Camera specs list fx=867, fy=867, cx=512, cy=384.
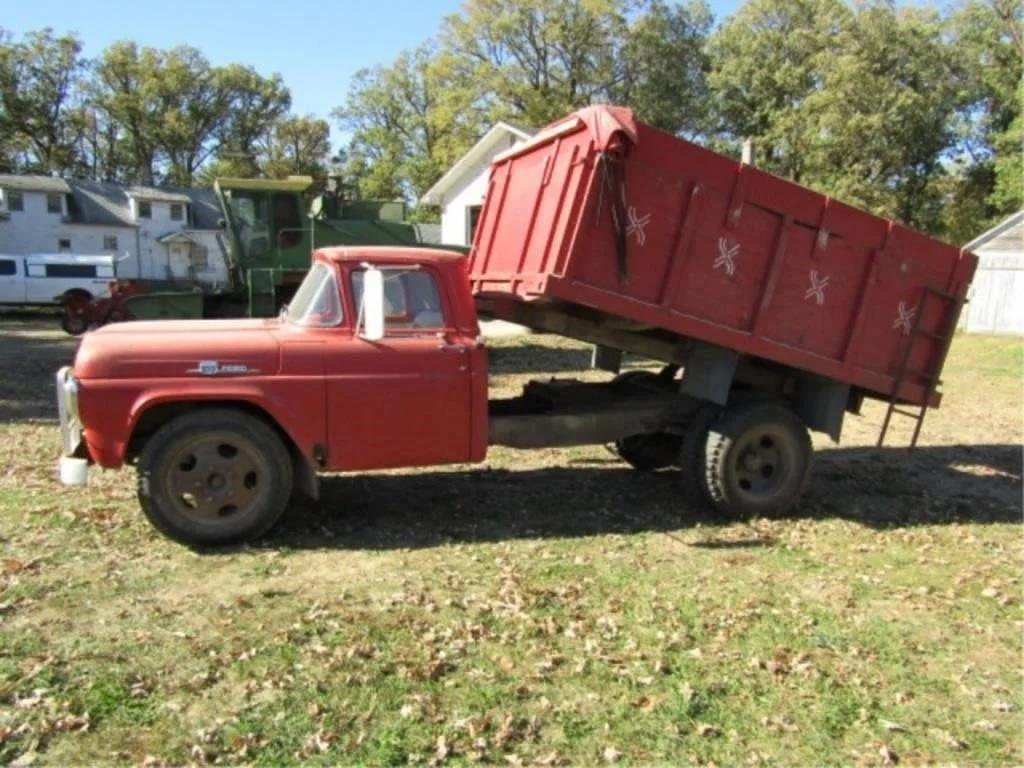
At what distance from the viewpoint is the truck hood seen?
5695 millimetres

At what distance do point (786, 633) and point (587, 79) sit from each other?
4933cm

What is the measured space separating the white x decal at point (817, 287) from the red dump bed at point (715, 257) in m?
0.01

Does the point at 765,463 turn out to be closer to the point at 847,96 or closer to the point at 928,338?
the point at 928,338

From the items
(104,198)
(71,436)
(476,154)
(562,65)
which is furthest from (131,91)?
(71,436)

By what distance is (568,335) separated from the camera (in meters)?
7.05

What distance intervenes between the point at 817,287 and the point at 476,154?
2657 cm

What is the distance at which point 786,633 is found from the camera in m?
4.95

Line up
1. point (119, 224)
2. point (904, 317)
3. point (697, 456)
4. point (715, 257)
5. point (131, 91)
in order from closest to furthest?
point (715, 257), point (697, 456), point (904, 317), point (119, 224), point (131, 91)

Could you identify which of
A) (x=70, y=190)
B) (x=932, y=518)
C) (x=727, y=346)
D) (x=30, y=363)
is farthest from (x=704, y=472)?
(x=70, y=190)

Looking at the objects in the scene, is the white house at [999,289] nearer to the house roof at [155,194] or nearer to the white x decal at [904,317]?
the white x decal at [904,317]

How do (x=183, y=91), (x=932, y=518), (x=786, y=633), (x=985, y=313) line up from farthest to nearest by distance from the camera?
1. (x=183, y=91)
2. (x=985, y=313)
3. (x=932, y=518)
4. (x=786, y=633)

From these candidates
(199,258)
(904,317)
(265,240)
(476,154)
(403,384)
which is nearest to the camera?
(403,384)

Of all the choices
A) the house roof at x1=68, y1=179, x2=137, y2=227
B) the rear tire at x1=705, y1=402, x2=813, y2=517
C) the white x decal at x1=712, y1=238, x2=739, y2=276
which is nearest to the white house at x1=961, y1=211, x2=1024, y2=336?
the rear tire at x1=705, y1=402, x2=813, y2=517

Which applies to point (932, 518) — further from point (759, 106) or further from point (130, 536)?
point (759, 106)
